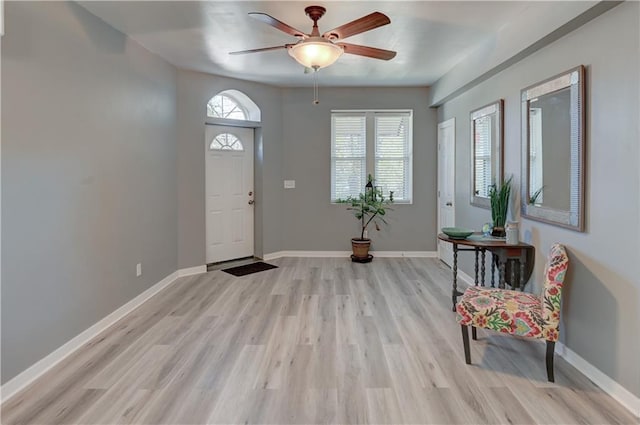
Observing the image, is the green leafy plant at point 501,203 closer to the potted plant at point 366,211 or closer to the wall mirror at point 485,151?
the wall mirror at point 485,151

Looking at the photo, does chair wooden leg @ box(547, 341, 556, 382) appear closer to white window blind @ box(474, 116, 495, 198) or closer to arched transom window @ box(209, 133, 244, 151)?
white window blind @ box(474, 116, 495, 198)

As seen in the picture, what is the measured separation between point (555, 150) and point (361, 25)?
Result: 168cm

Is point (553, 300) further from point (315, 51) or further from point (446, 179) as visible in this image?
point (446, 179)

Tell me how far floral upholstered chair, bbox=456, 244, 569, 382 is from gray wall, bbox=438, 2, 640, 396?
0.23m

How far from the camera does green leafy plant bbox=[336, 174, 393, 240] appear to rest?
5809 millimetres

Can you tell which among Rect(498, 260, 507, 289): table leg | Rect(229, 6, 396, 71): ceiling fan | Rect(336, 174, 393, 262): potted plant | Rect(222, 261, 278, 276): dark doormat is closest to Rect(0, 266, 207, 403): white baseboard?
Rect(222, 261, 278, 276): dark doormat

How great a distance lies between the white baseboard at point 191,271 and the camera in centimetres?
496

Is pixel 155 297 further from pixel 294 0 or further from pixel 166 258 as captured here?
pixel 294 0

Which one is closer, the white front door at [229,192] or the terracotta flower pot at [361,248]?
the white front door at [229,192]

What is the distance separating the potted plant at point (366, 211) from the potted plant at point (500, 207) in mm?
2209

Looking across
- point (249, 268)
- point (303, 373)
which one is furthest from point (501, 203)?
point (249, 268)

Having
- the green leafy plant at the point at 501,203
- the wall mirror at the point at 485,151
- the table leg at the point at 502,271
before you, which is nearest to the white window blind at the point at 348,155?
the wall mirror at the point at 485,151

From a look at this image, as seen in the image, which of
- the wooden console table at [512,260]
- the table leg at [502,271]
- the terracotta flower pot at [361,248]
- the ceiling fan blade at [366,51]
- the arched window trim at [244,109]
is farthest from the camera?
Answer: the terracotta flower pot at [361,248]

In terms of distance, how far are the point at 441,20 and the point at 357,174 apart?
308 cm
